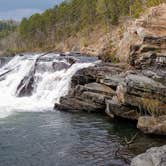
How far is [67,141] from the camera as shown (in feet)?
84.0

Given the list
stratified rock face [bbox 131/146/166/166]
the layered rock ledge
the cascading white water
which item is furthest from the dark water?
the cascading white water

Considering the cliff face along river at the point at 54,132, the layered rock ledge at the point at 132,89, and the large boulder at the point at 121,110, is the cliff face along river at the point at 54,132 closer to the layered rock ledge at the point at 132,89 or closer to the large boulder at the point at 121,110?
the large boulder at the point at 121,110

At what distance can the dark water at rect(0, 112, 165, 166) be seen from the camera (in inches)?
854

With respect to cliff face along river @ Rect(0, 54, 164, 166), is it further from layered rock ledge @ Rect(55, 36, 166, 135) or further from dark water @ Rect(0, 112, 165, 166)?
layered rock ledge @ Rect(55, 36, 166, 135)

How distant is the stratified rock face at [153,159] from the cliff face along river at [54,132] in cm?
338

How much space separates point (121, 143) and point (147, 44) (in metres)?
11.0

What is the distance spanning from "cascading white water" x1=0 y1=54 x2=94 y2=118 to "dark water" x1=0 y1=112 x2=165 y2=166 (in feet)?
18.2

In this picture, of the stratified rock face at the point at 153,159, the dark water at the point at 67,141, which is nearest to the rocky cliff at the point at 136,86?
the dark water at the point at 67,141

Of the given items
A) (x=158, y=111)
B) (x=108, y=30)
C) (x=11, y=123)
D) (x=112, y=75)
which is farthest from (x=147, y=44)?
(x=108, y=30)

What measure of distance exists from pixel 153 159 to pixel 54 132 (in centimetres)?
1243

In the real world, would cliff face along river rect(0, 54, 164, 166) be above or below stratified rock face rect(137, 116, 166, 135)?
below

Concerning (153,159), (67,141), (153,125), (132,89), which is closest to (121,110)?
(132,89)

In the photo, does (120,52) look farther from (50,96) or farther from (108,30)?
(108,30)

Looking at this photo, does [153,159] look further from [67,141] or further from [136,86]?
[136,86]
